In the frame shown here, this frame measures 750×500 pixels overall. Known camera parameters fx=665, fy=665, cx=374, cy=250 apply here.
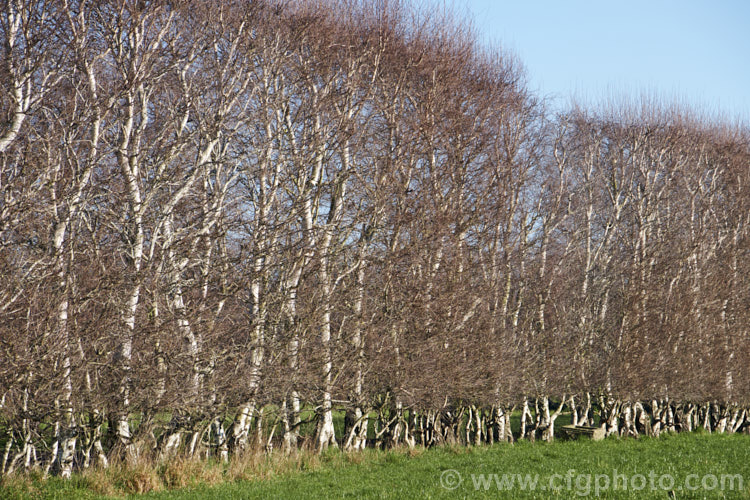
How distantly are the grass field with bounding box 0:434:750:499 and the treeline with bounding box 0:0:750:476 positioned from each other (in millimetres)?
1137

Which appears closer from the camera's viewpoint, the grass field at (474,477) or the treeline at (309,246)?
the grass field at (474,477)

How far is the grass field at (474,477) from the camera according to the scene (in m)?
9.24

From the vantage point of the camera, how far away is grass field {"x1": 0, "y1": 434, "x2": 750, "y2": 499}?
9.24 m

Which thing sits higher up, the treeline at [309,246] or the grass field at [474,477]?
the treeline at [309,246]

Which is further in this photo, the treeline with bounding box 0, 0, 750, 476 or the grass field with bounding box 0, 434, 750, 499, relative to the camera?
the treeline with bounding box 0, 0, 750, 476

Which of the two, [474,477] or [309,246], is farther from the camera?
[309,246]

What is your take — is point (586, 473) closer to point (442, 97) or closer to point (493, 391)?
point (493, 391)

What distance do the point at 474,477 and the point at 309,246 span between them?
5.73 m

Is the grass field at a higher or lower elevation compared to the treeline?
lower

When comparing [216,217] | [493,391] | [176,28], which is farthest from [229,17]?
[493,391]

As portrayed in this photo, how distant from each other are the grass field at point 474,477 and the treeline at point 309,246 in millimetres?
1137

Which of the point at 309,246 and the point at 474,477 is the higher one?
the point at 309,246

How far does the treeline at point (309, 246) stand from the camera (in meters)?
10.1

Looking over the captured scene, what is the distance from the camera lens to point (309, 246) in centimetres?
1392
